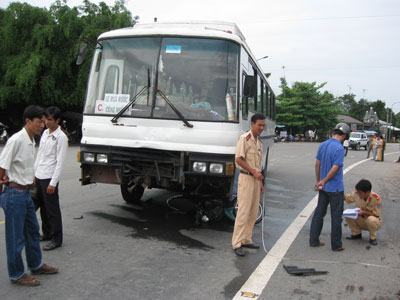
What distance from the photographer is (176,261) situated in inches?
237

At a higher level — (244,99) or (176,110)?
(244,99)

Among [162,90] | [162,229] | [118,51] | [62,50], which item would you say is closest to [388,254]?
[162,229]

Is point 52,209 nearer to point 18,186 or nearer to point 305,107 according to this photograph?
point 18,186

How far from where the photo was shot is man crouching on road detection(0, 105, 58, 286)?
4.78m

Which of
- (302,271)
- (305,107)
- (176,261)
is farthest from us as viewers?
(305,107)

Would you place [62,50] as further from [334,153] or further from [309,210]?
[334,153]

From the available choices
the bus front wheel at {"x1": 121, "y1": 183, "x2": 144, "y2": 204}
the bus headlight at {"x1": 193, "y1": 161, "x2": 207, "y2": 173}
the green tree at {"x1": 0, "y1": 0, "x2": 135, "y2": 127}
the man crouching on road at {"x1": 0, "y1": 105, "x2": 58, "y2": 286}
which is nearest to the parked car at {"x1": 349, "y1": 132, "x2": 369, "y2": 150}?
the green tree at {"x1": 0, "y1": 0, "x2": 135, "y2": 127}

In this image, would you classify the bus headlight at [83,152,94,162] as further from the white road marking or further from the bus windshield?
the white road marking

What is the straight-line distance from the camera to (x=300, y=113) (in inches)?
2571

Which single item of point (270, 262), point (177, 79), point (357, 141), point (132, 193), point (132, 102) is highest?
point (177, 79)

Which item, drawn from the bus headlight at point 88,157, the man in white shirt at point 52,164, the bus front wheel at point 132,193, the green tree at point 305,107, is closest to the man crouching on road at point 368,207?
the bus headlight at point 88,157

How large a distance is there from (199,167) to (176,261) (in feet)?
4.97

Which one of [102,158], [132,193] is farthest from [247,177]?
[132,193]

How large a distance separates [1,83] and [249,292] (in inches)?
1219
